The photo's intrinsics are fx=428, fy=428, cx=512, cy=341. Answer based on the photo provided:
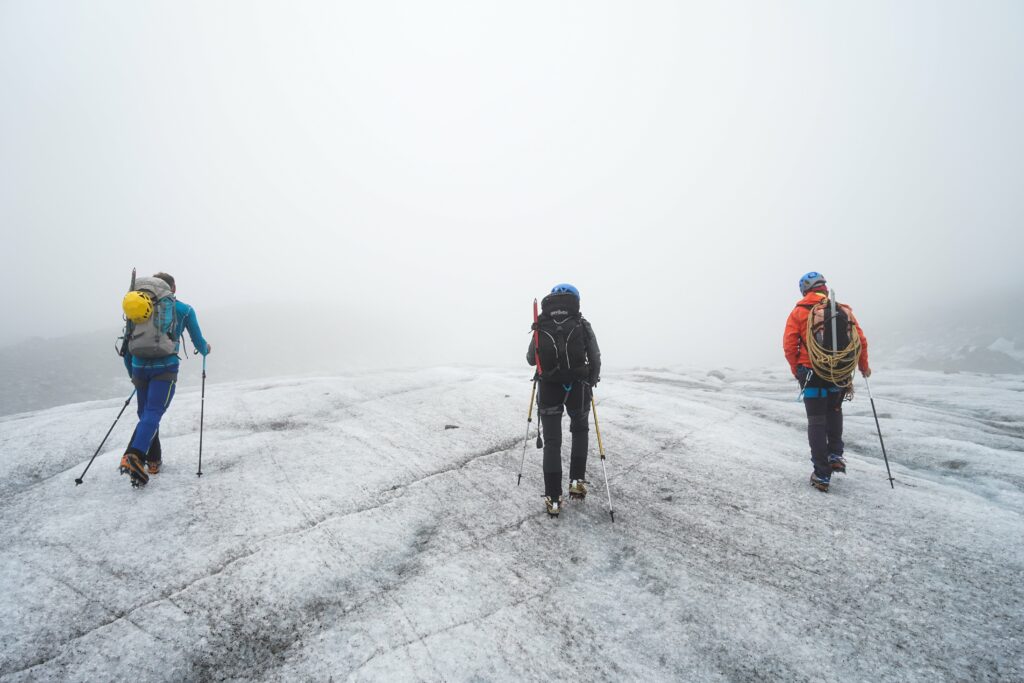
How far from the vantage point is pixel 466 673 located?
196 inches

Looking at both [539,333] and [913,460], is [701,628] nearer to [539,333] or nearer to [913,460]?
[539,333]

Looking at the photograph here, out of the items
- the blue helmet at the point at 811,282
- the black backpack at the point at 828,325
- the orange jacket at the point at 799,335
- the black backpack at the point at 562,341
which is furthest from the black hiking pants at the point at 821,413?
the black backpack at the point at 562,341

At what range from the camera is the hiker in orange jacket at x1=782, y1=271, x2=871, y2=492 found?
335 inches

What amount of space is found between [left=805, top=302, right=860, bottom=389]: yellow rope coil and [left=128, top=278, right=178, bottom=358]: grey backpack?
509 inches

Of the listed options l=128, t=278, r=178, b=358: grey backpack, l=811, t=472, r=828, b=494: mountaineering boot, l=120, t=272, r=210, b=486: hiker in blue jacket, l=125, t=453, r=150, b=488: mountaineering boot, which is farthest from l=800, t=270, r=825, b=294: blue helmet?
l=125, t=453, r=150, b=488: mountaineering boot

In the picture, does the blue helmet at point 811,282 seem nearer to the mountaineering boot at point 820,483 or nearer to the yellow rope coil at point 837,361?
the yellow rope coil at point 837,361

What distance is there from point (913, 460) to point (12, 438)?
22622 millimetres

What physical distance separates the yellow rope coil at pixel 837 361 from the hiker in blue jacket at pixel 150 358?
12037 mm

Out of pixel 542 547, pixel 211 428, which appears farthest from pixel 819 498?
pixel 211 428

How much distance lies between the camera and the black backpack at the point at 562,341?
7.92 metres

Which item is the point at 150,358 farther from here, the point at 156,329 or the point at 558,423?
the point at 558,423

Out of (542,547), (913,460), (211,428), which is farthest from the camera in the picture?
(211,428)

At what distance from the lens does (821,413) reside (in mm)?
8586

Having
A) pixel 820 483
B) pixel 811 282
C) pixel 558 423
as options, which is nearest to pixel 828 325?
pixel 811 282
